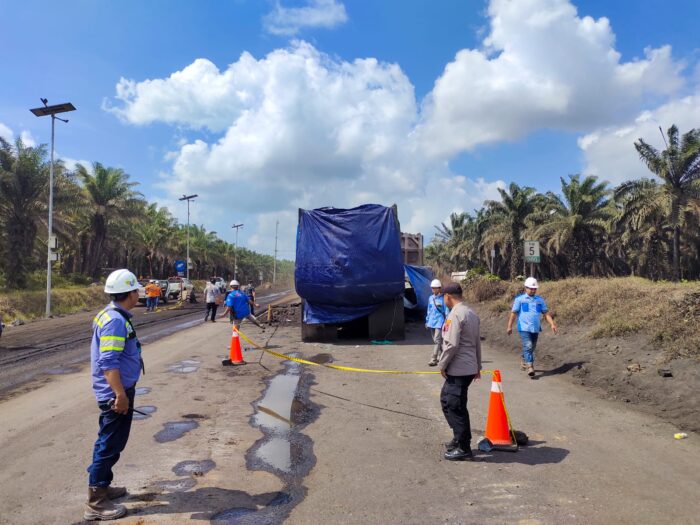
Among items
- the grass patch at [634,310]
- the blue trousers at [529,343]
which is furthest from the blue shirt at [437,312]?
the grass patch at [634,310]

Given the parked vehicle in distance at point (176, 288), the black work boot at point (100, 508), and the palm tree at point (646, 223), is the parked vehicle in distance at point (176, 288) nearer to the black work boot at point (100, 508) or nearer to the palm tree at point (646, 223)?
the palm tree at point (646, 223)

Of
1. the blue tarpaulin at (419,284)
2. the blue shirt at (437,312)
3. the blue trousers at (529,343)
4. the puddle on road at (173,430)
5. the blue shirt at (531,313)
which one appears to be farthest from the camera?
the blue tarpaulin at (419,284)

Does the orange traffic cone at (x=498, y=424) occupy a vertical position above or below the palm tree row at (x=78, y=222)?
below

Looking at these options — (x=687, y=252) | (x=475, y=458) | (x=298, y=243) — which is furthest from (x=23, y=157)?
(x=687, y=252)

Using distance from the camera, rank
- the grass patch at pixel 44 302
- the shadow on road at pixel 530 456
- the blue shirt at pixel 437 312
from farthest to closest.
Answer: the grass patch at pixel 44 302 < the blue shirt at pixel 437 312 < the shadow on road at pixel 530 456

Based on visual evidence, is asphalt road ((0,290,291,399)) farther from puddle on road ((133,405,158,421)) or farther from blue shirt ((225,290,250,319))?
blue shirt ((225,290,250,319))

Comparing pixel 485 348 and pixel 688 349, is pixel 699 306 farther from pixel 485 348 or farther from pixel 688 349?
pixel 485 348

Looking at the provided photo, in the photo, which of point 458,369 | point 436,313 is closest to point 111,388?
point 458,369

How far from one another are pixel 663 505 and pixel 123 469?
14.7 feet

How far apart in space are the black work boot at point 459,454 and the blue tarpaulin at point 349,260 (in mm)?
7766

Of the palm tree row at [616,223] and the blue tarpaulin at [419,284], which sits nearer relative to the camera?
the blue tarpaulin at [419,284]

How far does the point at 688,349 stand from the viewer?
295 inches

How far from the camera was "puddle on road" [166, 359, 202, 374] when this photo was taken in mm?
9587

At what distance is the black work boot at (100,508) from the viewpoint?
361cm
